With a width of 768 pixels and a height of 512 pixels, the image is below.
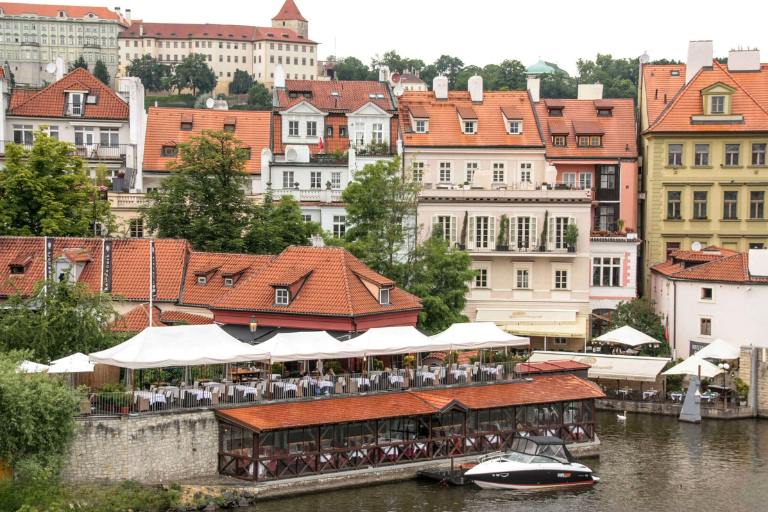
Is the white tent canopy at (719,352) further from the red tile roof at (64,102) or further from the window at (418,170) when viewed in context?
the red tile roof at (64,102)

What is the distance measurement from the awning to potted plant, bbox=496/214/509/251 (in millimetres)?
9446

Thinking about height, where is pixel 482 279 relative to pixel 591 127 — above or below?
below

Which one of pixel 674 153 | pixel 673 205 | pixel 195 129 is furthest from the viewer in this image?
pixel 195 129

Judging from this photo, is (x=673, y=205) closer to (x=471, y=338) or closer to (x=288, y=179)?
(x=288, y=179)

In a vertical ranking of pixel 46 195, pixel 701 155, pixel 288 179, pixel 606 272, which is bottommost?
pixel 606 272

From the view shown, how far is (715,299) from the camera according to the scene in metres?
66.6

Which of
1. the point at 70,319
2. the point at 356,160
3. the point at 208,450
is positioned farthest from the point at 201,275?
the point at 356,160

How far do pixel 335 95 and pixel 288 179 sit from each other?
7449 mm

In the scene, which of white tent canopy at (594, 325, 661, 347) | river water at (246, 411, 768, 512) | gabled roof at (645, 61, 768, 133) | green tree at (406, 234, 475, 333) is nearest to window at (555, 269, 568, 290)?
white tent canopy at (594, 325, 661, 347)

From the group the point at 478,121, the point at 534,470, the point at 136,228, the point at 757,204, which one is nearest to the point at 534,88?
the point at 478,121

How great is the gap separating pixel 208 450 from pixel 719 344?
1066 inches

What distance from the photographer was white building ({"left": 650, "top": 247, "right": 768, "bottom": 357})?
65125mm

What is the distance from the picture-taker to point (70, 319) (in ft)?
164

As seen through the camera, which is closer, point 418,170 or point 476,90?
point 418,170
